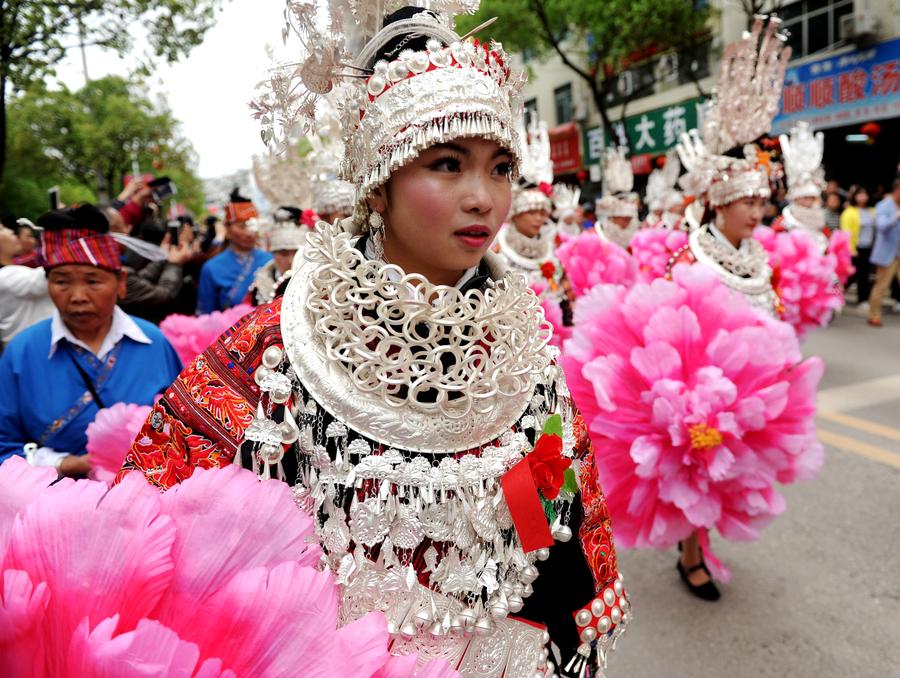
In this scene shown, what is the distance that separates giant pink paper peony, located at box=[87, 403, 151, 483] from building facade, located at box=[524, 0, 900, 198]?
13032 millimetres

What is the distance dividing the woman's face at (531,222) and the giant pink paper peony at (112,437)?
14.4ft

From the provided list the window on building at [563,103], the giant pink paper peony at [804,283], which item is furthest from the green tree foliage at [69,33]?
the window on building at [563,103]

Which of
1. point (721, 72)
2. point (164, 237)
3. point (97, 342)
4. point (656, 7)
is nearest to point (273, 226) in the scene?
point (164, 237)

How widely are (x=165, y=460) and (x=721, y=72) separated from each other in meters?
4.79

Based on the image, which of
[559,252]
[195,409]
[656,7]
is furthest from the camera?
[656,7]

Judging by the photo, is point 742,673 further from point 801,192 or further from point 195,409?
point 801,192

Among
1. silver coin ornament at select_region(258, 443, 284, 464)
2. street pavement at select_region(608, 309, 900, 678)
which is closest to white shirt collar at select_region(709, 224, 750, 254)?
street pavement at select_region(608, 309, 900, 678)

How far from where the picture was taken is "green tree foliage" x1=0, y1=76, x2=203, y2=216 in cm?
2097

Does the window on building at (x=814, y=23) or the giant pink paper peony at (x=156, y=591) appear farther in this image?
the window on building at (x=814, y=23)

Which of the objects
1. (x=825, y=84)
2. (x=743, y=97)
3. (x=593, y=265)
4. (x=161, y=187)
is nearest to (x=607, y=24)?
(x=825, y=84)

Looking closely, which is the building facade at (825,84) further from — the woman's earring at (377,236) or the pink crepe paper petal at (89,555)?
the pink crepe paper petal at (89,555)

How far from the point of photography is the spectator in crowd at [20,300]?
3.21 m

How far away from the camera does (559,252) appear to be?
20.9ft

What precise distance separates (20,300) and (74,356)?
1.19m
